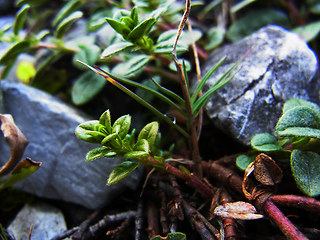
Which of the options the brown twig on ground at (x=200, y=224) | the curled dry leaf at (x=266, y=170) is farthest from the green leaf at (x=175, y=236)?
the curled dry leaf at (x=266, y=170)

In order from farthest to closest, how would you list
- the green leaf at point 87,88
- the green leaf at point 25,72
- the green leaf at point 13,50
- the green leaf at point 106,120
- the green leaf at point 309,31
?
the green leaf at point 25,72 < the green leaf at point 309,31 < the green leaf at point 87,88 < the green leaf at point 13,50 < the green leaf at point 106,120

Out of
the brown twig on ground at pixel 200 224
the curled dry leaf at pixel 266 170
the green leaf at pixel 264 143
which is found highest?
the green leaf at pixel 264 143

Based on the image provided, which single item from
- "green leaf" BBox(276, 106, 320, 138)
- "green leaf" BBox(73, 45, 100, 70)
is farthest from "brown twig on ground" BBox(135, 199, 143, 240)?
"green leaf" BBox(73, 45, 100, 70)

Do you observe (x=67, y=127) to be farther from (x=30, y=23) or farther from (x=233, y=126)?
(x=30, y=23)

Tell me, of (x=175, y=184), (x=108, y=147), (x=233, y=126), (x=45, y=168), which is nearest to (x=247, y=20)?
(x=233, y=126)

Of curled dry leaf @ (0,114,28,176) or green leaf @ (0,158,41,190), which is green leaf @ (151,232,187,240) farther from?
curled dry leaf @ (0,114,28,176)

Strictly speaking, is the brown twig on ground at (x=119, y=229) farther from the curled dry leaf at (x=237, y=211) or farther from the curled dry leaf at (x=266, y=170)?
the curled dry leaf at (x=266, y=170)

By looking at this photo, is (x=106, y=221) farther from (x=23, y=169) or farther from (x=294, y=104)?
(x=294, y=104)
